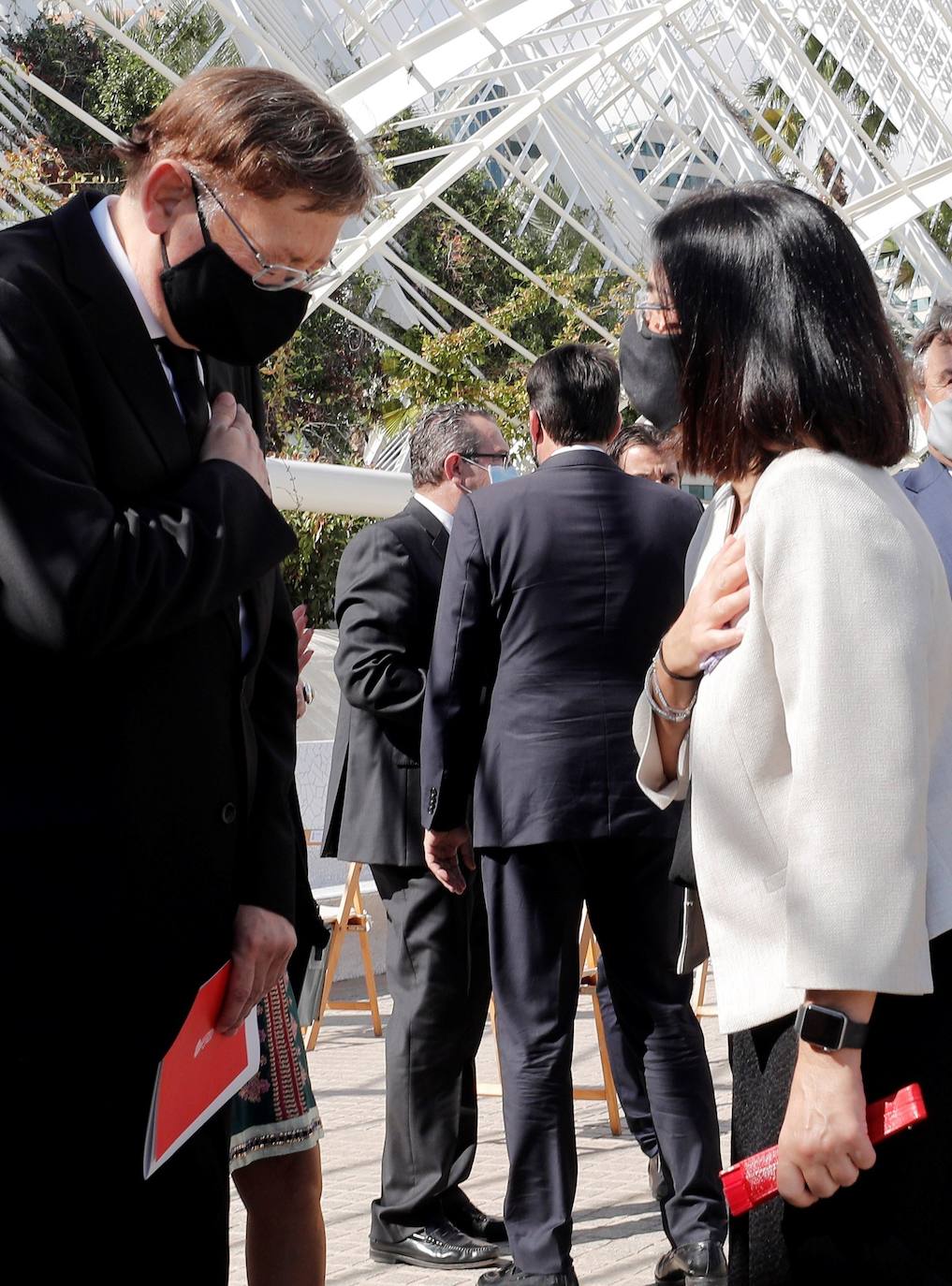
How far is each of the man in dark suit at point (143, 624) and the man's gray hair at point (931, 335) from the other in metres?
2.49

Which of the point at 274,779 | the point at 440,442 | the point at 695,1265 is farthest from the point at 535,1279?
the point at 440,442

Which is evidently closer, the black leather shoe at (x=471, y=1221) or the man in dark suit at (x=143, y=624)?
the man in dark suit at (x=143, y=624)

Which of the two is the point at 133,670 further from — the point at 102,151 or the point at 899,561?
the point at 102,151

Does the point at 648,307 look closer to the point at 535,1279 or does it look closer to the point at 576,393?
the point at 576,393

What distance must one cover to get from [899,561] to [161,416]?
98 centimetres

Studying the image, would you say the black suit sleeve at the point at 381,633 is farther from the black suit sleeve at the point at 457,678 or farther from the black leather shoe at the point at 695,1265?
the black leather shoe at the point at 695,1265

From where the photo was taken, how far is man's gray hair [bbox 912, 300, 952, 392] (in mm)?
4418

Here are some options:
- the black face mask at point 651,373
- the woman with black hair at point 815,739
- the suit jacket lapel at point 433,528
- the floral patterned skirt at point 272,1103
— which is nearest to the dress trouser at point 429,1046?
the suit jacket lapel at point 433,528

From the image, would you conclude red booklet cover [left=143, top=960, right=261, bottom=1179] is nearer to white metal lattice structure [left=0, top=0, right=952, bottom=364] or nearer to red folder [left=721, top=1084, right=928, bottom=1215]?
red folder [left=721, top=1084, right=928, bottom=1215]

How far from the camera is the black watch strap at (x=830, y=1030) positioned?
1865mm

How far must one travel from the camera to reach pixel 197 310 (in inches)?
87.3

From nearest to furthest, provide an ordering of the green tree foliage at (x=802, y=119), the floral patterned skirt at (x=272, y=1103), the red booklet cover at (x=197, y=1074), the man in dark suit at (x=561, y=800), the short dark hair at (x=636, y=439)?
the red booklet cover at (x=197, y=1074) → the floral patterned skirt at (x=272, y=1103) → the man in dark suit at (x=561, y=800) → the short dark hair at (x=636, y=439) → the green tree foliage at (x=802, y=119)

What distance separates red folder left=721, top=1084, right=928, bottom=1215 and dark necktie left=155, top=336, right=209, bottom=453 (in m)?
1.20

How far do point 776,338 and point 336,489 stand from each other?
12.3 m
